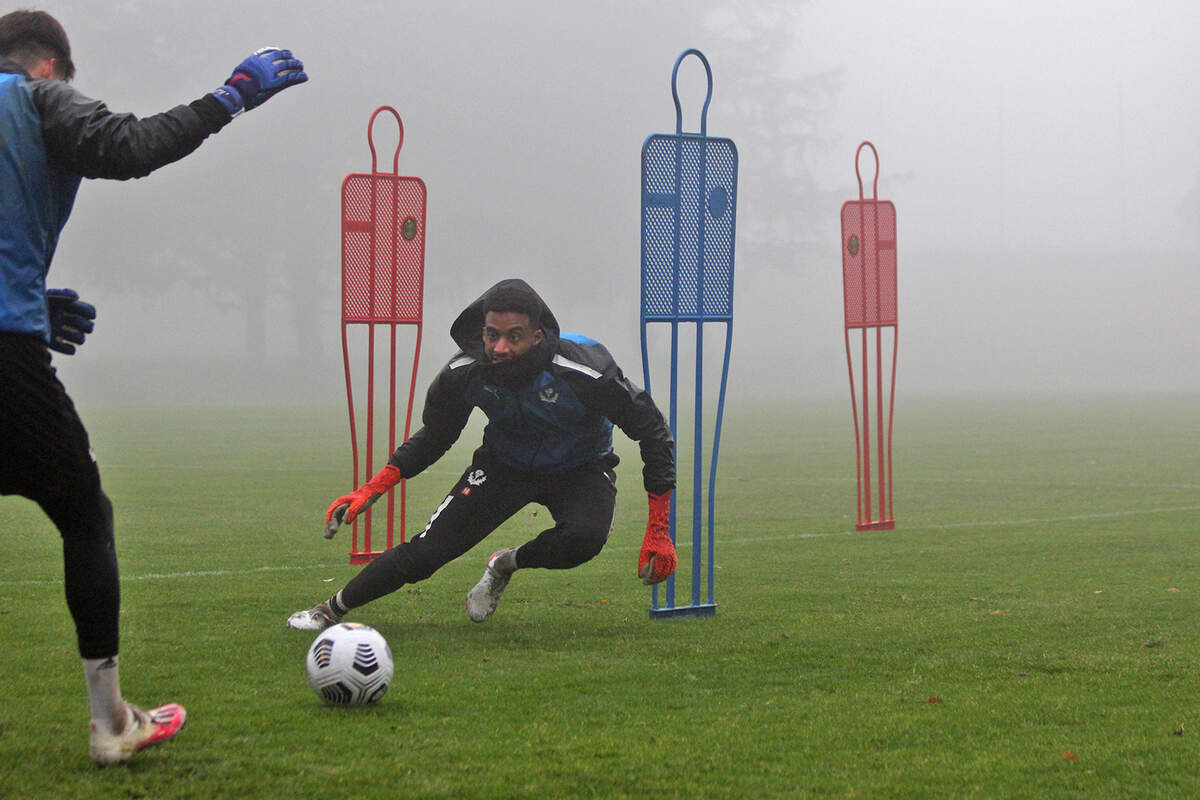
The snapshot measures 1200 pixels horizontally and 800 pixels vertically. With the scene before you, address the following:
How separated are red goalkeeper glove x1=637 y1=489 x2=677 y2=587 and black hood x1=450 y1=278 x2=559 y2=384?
0.82 metres

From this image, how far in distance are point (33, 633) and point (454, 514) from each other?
1.95 m

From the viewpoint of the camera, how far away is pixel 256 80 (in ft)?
13.1

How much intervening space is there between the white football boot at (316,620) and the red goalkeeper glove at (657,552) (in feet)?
4.80

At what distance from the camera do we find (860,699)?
5.13m

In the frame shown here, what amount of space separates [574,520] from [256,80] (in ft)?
10.0

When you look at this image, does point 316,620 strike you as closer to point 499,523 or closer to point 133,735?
point 499,523

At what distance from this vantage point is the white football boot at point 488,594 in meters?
6.84

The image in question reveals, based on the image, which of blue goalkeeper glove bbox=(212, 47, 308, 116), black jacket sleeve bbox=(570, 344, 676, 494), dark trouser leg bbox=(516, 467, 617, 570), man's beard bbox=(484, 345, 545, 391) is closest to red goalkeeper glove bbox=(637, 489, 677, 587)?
black jacket sleeve bbox=(570, 344, 676, 494)

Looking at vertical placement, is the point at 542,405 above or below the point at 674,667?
above

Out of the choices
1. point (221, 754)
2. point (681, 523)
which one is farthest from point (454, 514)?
point (681, 523)

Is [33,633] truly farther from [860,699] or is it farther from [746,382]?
[746,382]

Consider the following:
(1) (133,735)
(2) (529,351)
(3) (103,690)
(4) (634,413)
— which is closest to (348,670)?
(1) (133,735)

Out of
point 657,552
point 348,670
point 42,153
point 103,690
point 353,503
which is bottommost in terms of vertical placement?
point 348,670

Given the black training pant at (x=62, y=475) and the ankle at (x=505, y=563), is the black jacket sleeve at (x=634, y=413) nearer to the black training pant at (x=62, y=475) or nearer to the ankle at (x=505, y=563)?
the ankle at (x=505, y=563)
